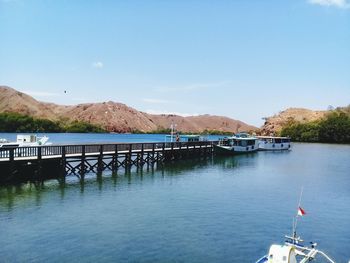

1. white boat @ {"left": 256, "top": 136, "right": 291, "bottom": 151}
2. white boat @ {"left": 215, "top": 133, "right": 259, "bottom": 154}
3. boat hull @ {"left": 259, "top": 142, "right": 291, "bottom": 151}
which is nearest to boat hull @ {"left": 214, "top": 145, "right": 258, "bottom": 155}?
white boat @ {"left": 215, "top": 133, "right": 259, "bottom": 154}

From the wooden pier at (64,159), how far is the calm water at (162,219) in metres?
3.37

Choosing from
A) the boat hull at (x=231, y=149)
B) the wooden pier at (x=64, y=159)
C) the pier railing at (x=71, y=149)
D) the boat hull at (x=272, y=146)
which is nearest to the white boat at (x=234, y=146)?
the boat hull at (x=231, y=149)

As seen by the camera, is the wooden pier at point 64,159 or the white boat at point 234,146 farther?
the white boat at point 234,146

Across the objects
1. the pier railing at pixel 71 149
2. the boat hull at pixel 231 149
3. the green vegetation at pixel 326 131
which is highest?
the green vegetation at pixel 326 131

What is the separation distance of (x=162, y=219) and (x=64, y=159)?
23.3 m

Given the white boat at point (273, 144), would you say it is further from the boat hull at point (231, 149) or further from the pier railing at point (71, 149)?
the pier railing at point (71, 149)

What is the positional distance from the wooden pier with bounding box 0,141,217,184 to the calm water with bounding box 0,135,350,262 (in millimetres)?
3374

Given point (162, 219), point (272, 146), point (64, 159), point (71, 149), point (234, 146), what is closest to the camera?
point (162, 219)

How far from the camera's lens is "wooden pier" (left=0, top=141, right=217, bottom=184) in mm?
41281

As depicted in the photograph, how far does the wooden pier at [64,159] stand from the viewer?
4128cm

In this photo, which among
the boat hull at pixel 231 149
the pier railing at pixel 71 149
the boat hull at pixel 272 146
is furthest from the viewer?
the boat hull at pixel 272 146

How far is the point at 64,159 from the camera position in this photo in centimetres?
4728

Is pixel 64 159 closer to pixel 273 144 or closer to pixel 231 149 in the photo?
pixel 231 149

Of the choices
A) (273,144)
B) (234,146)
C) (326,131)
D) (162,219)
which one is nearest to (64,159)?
(162,219)
